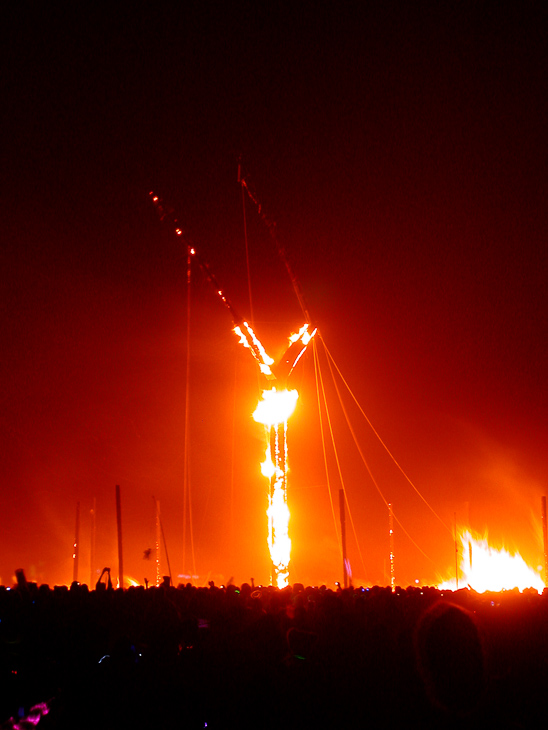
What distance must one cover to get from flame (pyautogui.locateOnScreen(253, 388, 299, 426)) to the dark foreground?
20.0 m

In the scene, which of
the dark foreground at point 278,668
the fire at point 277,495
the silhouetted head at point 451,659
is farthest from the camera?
the fire at point 277,495

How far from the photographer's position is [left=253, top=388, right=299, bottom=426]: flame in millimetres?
30875

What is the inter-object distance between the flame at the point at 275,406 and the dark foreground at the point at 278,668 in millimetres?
19969

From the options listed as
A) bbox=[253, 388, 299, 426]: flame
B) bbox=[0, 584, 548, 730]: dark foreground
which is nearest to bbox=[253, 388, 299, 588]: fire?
bbox=[253, 388, 299, 426]: flame

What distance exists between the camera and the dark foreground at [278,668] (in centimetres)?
845

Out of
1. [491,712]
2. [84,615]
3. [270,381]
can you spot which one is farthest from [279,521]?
[491,712]

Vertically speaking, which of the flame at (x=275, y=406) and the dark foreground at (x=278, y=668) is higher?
the flame at (x=275, y=406)

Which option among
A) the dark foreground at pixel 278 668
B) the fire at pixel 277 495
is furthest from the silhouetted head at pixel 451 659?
the fire at pixel 277 495

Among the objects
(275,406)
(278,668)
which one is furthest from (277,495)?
(278,668)

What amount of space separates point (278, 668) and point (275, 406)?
22555 mm

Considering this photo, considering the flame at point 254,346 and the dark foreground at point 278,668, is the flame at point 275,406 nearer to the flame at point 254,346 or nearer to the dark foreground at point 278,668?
the flame at point 254,346

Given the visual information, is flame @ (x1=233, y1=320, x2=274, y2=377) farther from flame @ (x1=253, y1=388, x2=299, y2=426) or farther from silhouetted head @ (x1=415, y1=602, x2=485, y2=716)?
silhouetted head @ (x1=415, y1=602, x2=485, y2=716)

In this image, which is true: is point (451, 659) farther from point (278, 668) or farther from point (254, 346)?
point (254, 346)

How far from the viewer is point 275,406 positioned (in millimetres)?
31453
